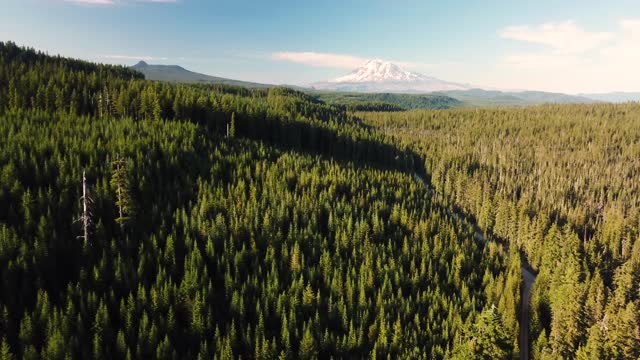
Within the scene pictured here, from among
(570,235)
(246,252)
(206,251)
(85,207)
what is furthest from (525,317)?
(85,207)

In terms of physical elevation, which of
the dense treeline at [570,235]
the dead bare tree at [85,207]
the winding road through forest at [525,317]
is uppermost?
the dead bare tree at [85,207]

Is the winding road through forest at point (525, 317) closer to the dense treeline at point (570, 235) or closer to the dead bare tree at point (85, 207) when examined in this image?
the dense treeline at point (570, 235)

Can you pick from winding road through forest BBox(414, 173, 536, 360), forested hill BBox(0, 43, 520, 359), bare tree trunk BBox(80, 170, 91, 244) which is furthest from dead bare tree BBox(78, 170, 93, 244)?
winding road through forest BBox(414, 173, 536, 360)

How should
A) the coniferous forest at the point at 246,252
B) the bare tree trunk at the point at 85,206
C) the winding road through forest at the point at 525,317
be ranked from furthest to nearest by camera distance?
1. the winding road through forest at the point at 525,317
2. the coniferous forest at the point at 246,252
3. the bare tree trunk at the point at 85,206

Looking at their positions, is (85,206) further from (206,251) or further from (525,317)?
(525,317)

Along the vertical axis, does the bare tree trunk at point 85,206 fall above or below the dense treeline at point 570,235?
above

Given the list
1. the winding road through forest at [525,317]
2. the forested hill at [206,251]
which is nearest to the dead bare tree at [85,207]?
the forested hill at [206,251]

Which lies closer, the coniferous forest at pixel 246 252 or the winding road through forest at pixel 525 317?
the coniferous forest at pixel 246 252

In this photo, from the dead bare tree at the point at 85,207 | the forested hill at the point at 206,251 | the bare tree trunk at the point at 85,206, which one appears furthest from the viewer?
the forested hill at the point at 206,251
